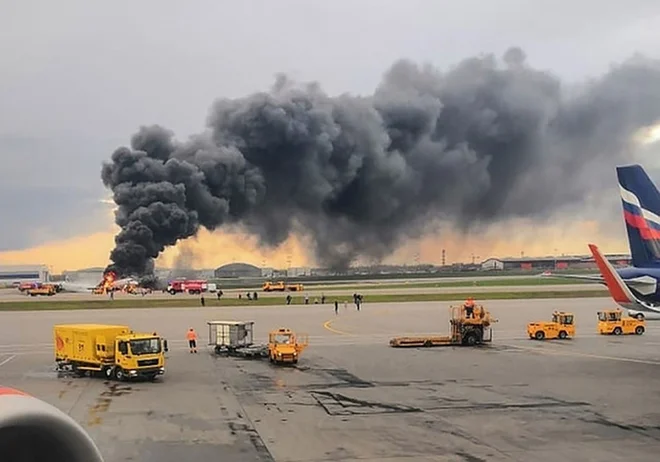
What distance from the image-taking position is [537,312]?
224ft

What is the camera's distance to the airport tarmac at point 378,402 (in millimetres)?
18875

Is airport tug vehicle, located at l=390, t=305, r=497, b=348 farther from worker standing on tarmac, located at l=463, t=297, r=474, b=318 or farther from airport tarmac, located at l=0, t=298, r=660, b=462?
airport tarmac, located at l=0, t=298, r=660, b=462

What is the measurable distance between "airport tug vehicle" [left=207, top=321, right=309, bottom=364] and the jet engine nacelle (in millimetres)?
32452

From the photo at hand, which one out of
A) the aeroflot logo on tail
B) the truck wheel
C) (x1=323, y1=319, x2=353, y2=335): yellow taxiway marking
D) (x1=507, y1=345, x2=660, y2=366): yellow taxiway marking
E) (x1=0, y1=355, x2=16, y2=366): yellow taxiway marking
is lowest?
(x1=507, y1=345, x2=660, y2=366): yellow taxiway marking

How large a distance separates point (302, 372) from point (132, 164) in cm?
7731

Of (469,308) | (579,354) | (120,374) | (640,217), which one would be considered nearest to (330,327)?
(469,308)

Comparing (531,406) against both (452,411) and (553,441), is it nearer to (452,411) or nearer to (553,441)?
(452,411)

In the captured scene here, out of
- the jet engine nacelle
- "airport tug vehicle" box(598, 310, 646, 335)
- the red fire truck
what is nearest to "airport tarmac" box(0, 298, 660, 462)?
"airport tug vehicle" box(598, 310, 646, 335)

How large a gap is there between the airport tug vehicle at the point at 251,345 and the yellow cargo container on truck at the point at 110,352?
20.8 ft

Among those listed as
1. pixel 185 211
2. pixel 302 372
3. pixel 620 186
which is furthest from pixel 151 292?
pixel 620 186

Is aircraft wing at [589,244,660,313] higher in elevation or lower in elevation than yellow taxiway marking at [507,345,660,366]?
higher

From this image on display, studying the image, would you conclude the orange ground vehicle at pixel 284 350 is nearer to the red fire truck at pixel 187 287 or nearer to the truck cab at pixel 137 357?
the truck cab at pixel 137 357

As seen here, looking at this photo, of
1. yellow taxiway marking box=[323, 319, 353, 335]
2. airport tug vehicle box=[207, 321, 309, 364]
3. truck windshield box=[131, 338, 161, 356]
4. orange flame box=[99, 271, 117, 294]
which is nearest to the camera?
truck windshield box=[131, 338, 161, 356]

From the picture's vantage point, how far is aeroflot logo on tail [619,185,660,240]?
30781mm
